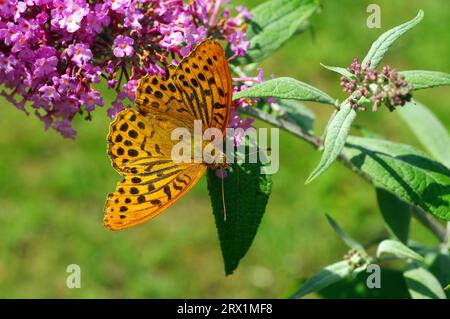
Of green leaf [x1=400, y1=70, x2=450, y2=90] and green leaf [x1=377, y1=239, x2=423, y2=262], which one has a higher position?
green leaf [x1=400, y1=70, x2=450, y2=90]

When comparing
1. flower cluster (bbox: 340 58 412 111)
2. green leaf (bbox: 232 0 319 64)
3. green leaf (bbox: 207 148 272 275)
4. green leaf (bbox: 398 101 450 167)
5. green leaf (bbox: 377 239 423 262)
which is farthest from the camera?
green leaf (bbox: 398 101 450 167)

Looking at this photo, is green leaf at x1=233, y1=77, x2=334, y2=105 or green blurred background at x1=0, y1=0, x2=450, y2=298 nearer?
green leaf at x1=233, y1=77, x2=334, y2=105

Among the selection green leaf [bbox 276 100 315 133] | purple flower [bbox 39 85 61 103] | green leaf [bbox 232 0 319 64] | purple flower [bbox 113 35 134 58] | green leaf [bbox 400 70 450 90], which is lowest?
green leaf [bbox 400 70 450 90]

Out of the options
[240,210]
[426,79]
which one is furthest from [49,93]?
[426,79]

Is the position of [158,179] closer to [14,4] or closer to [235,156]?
[235,156]

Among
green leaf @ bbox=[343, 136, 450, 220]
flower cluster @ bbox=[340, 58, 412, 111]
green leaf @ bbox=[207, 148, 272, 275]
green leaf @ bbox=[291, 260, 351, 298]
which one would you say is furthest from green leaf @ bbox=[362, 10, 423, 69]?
green leaf @ bbox=[291, 260, 351, 298]

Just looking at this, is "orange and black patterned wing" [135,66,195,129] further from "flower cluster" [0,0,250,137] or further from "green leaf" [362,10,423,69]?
"green leaf" [362,10,423,69]

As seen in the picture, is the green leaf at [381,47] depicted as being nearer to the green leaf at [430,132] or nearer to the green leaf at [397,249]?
the green leaf at [397,249]
